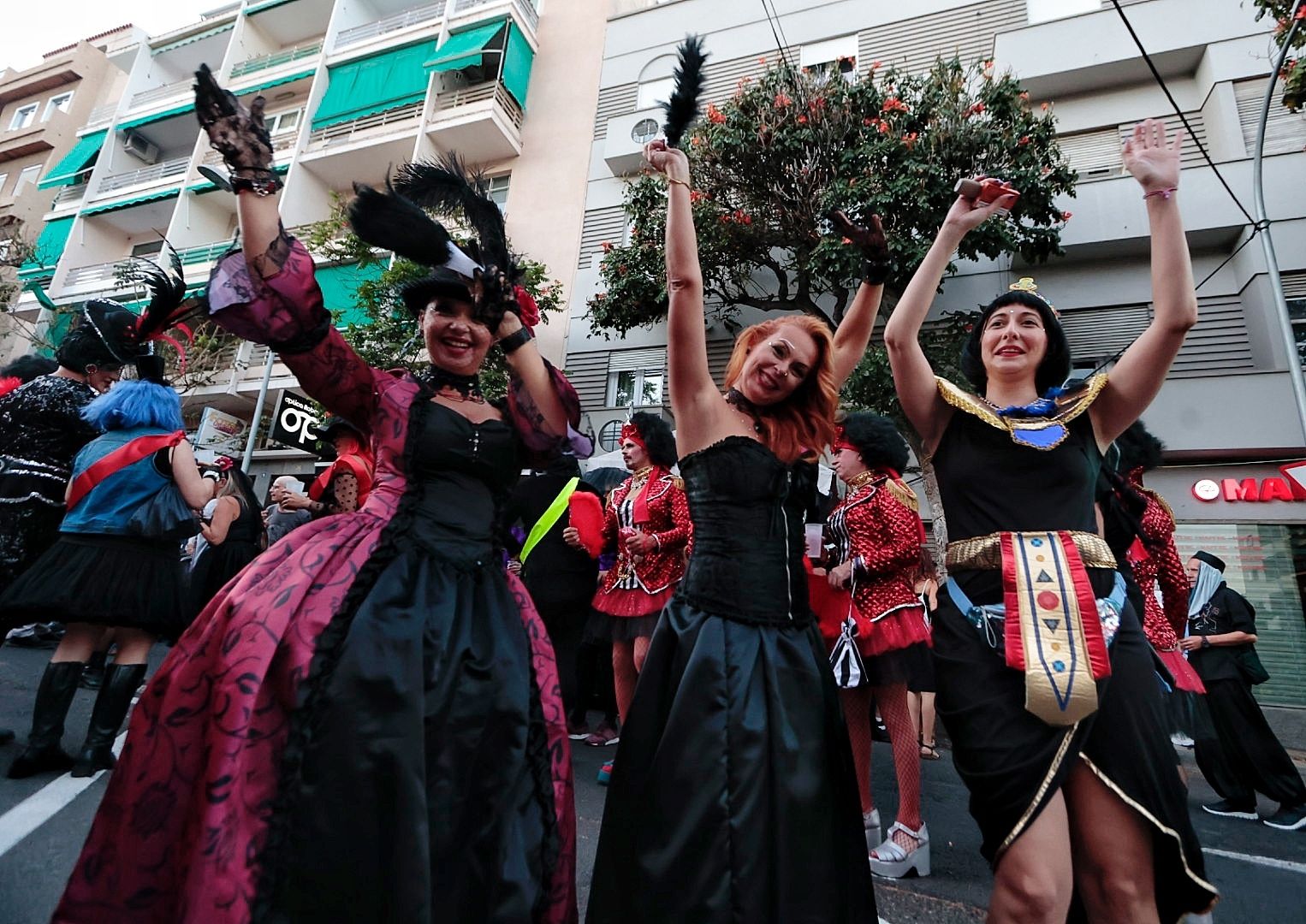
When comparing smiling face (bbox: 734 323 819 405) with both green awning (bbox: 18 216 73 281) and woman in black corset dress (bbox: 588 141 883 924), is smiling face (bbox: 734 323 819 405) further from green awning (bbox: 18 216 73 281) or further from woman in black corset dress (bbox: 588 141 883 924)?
green awning (bbox: 18 216 73 281)

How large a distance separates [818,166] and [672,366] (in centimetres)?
966

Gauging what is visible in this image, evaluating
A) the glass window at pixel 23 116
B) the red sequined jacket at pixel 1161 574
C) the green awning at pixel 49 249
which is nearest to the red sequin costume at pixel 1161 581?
the red sequined jacket at pixel 1161 574

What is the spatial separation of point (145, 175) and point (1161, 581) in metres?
28.0

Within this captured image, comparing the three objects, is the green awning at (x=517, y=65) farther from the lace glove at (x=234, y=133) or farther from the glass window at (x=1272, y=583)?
the lace glove at (x=234, y=133)

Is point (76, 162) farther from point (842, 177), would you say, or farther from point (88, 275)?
point (842, 177)

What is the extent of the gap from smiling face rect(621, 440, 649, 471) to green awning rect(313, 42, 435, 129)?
16.4 metres

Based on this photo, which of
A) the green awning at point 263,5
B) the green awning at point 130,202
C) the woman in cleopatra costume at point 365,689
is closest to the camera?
the woman in cleopatra costume at point 365,689

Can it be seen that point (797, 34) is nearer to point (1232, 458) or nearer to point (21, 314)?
point (1232, 458)

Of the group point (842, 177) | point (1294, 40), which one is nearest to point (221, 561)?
point (842, 177)

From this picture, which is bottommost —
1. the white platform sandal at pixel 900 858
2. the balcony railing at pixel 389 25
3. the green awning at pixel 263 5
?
the white platform sandal at pixel 900 858

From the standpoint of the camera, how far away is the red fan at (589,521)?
4.97 m

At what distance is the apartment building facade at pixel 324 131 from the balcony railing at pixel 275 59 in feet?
0.24

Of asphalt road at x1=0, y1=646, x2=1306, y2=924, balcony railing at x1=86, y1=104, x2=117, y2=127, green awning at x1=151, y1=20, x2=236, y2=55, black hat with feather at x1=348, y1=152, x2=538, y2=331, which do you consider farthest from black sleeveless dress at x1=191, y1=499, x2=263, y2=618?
balcony railing at x1=86, y1=104, x2=117, y2=127

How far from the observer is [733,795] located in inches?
66.5
